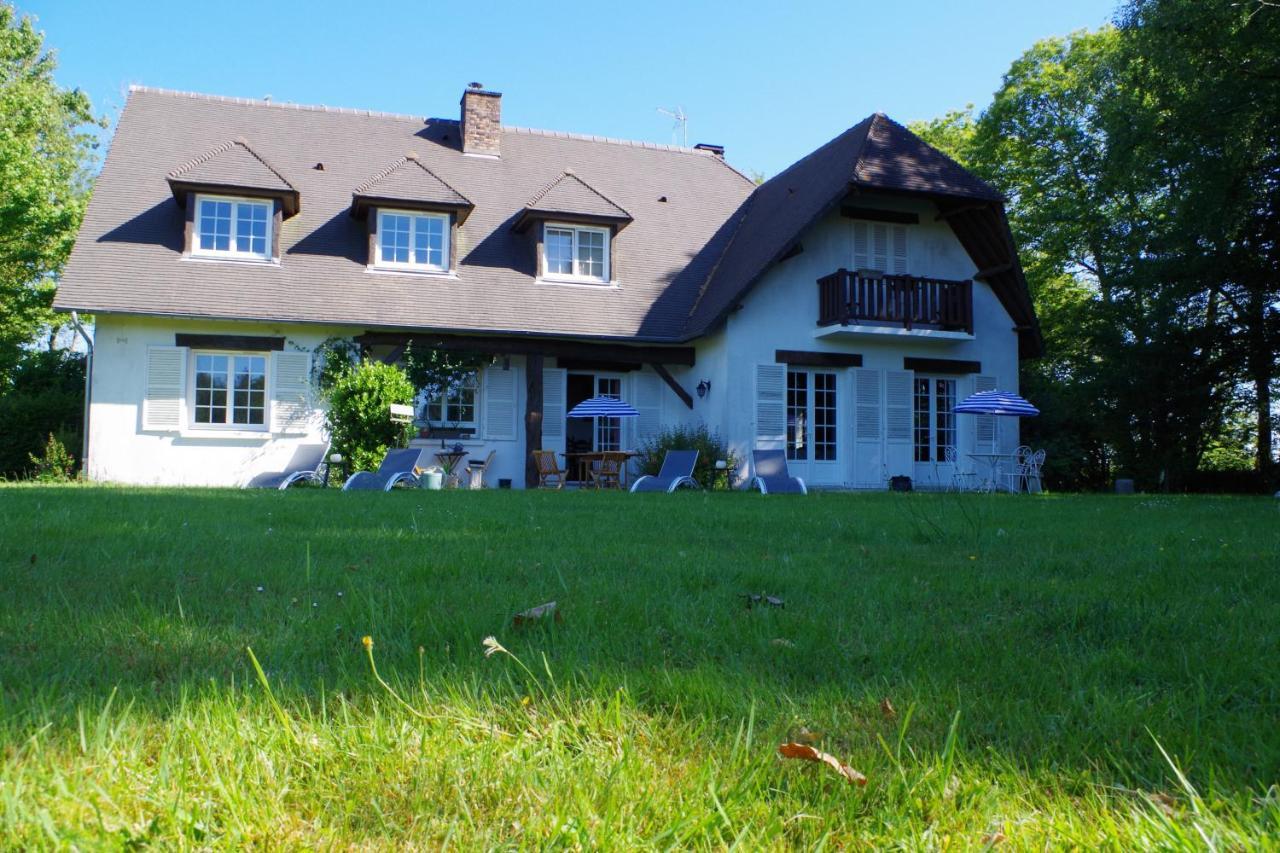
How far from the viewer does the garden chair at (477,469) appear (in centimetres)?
1717

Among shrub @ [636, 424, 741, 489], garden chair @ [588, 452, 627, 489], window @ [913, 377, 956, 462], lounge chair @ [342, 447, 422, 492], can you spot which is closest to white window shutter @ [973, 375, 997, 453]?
window @ [913, 377, 956, 462]

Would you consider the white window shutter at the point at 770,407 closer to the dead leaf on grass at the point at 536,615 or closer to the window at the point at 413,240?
the window at the point at 413,240

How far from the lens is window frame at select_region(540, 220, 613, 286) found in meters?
18.5

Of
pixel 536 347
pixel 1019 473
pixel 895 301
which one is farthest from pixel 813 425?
pixel 536 347

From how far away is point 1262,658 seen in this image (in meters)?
2.63

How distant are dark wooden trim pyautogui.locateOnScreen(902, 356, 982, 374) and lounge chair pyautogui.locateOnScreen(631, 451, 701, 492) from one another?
222 inches

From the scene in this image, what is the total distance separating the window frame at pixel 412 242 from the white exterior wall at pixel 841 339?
5291mm

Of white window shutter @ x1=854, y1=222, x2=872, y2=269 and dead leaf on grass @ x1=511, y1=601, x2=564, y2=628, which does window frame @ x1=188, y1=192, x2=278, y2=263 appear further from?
dead leaf on grass @ x1=511, y1=601, x2=564, y2=628

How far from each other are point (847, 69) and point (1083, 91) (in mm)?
11888

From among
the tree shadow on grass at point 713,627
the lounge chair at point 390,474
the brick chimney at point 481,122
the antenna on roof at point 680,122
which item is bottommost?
the tree shadow on grass at point 713,627


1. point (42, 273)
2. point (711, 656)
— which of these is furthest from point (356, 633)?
point (42, 273)

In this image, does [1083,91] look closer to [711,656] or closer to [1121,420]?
[1121,420]

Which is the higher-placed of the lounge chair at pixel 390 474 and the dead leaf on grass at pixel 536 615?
the lounge chair at pixel 390 474

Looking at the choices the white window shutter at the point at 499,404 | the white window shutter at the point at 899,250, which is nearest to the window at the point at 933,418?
the white window shutter at the point at 899,250
